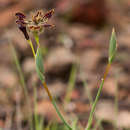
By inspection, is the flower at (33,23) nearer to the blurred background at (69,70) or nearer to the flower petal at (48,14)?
the flower petal at (48,14)

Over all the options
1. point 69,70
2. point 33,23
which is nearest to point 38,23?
point 33,23

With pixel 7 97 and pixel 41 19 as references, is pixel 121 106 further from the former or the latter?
pixel 41 19

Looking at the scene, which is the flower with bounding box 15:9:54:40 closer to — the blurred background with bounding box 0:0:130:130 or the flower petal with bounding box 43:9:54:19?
the flower petal with bounding box 43:9:54:19

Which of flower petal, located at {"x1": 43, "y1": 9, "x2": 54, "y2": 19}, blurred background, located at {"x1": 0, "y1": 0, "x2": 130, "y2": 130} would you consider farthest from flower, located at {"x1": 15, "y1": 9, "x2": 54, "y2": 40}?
blurred background, located at {"x1": 0, "y1": 0, "x2": 130, "y2": 130}

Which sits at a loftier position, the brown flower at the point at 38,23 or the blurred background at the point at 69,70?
the brown flower at the point at 38,23

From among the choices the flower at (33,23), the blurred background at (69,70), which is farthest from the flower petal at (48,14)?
the blurred background at (69,70)

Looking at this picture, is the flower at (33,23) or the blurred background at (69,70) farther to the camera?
the blurred background at (69,70)

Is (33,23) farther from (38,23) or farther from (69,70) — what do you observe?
(69,70)

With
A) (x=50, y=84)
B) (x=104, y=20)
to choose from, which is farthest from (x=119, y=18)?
(x=50, y=84)

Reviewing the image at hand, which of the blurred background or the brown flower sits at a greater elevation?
the brown flower
